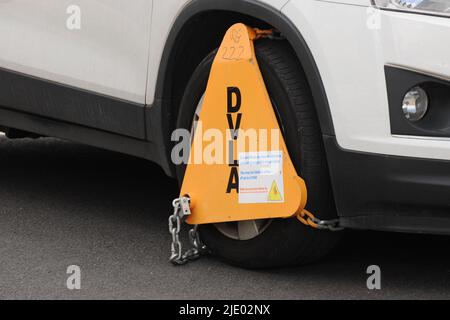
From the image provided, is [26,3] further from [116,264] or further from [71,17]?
[116,264]

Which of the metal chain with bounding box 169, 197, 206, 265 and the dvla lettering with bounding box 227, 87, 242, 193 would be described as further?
the metal chain with bounding box 169, 197, 206, 265

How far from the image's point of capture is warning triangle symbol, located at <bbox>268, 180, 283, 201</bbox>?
4.10 m

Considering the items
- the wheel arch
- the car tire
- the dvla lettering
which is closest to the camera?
the wheel arch

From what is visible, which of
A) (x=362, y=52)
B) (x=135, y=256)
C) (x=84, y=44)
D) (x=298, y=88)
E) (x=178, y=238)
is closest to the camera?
(x=362, y=52)

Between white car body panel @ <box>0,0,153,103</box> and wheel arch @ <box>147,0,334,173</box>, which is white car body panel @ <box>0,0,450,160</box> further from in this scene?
white car body panel @ <box>0,0,153,103</box>

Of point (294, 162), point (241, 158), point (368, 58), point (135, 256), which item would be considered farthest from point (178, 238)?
point (368, 58)

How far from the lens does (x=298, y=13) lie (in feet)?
12.8

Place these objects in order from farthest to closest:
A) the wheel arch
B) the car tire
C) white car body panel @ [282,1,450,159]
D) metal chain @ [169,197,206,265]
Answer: metal chain @ [169,197,206,265], the car tire, the wheel arch, white car body panel @ [282,1,450,159]

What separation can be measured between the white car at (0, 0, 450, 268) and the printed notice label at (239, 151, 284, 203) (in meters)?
0.08

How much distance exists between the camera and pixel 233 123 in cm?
422

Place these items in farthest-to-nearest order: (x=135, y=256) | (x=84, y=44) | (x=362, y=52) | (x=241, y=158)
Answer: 1. (x=84, y=44)
2. (x=135, y=256)
3. (x=241, y=158)
4. (x=362, y=52)

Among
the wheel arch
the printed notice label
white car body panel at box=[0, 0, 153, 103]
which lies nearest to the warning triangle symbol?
the printed notice label

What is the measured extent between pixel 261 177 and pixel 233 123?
0.80ft

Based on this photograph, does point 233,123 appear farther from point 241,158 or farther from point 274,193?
point 274,193
